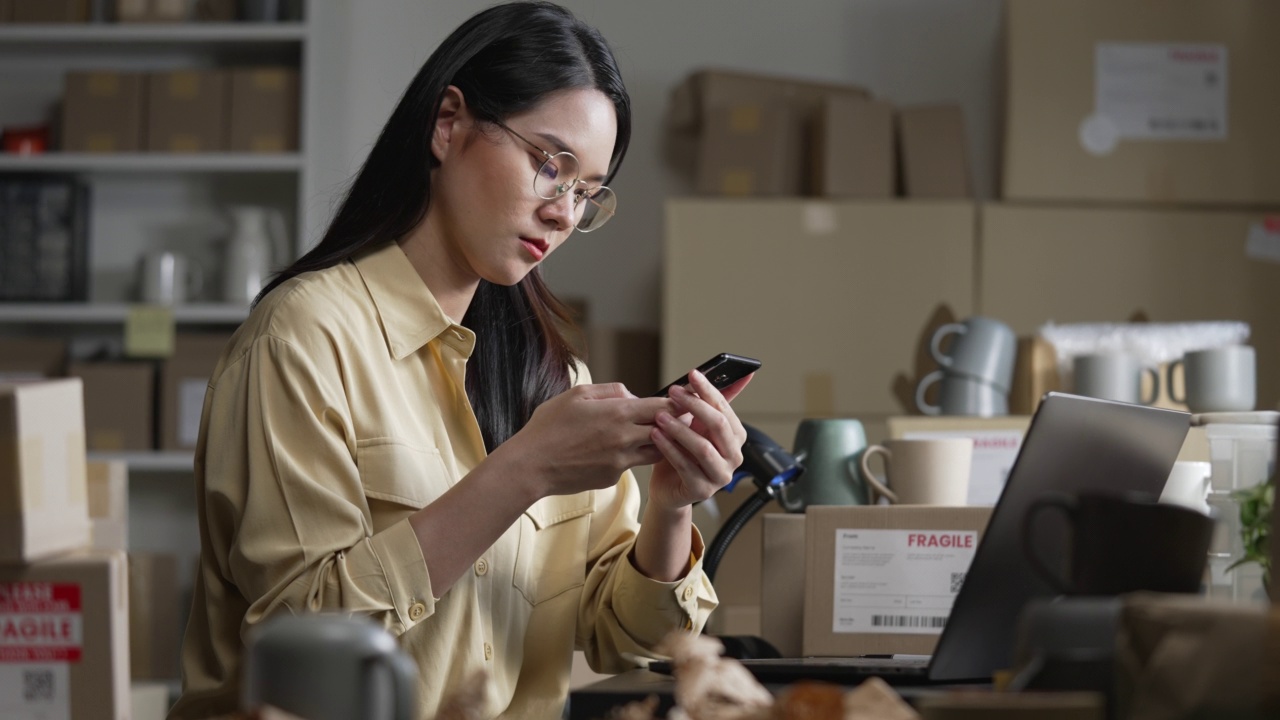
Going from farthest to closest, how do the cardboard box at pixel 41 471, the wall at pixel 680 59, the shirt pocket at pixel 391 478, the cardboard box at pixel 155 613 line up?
the wall at pixel 680 59, the cardboard box at pixel 155 613, the shirt pocket at pixel 391 478, the cardboard box at pixel 41 471

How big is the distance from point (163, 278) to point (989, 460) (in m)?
2.05

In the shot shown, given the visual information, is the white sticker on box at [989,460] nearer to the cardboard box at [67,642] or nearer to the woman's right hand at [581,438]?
the woman's right hand at [581,438]

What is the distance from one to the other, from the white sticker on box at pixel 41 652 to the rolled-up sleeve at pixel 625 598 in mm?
610

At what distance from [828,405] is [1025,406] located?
0.58 meters

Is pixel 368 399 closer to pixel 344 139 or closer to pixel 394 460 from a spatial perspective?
pixel 394 460

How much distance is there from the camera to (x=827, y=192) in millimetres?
2906

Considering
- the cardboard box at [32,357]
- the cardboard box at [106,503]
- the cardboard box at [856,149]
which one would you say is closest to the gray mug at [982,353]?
the cardboard box at [856,149]

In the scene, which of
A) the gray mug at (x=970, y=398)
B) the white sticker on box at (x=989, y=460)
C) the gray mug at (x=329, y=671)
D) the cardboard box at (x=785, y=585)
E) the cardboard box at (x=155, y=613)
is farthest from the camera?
the cardboard box at (x=155, y=613)

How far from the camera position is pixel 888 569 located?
1.36 meters

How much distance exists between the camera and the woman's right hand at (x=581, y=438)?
1.10 m

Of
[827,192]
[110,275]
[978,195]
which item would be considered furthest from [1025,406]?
[110,275]

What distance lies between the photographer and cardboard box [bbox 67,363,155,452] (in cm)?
296

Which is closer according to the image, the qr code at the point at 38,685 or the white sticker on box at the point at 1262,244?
the qr code at the point at 38,685

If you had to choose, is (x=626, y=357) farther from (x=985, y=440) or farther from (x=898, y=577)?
(x=898, y=577)
